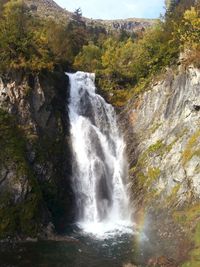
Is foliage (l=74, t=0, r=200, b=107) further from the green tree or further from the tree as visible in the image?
the tree

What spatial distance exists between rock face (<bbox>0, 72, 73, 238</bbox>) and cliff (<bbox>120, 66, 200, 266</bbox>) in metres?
6.66

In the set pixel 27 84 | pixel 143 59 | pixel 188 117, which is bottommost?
pixel 188 117

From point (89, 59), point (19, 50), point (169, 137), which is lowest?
point (169, 137)

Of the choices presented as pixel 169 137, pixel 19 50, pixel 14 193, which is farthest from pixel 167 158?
pixel 19 50

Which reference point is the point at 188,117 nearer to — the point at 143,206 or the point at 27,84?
the point at 143,206

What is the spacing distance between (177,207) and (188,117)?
871cm

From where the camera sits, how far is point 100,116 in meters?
40.7

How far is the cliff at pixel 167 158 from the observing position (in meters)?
28.2

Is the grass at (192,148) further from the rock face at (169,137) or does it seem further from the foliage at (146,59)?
the foliage at (146,59)

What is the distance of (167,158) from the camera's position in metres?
33.6

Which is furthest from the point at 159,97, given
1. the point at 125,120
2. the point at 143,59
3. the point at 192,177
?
the point at 192,177

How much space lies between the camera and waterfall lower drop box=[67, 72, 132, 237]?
3366cm

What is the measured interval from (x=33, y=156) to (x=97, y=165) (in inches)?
266

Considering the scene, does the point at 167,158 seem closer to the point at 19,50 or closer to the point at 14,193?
the point at 14,193
